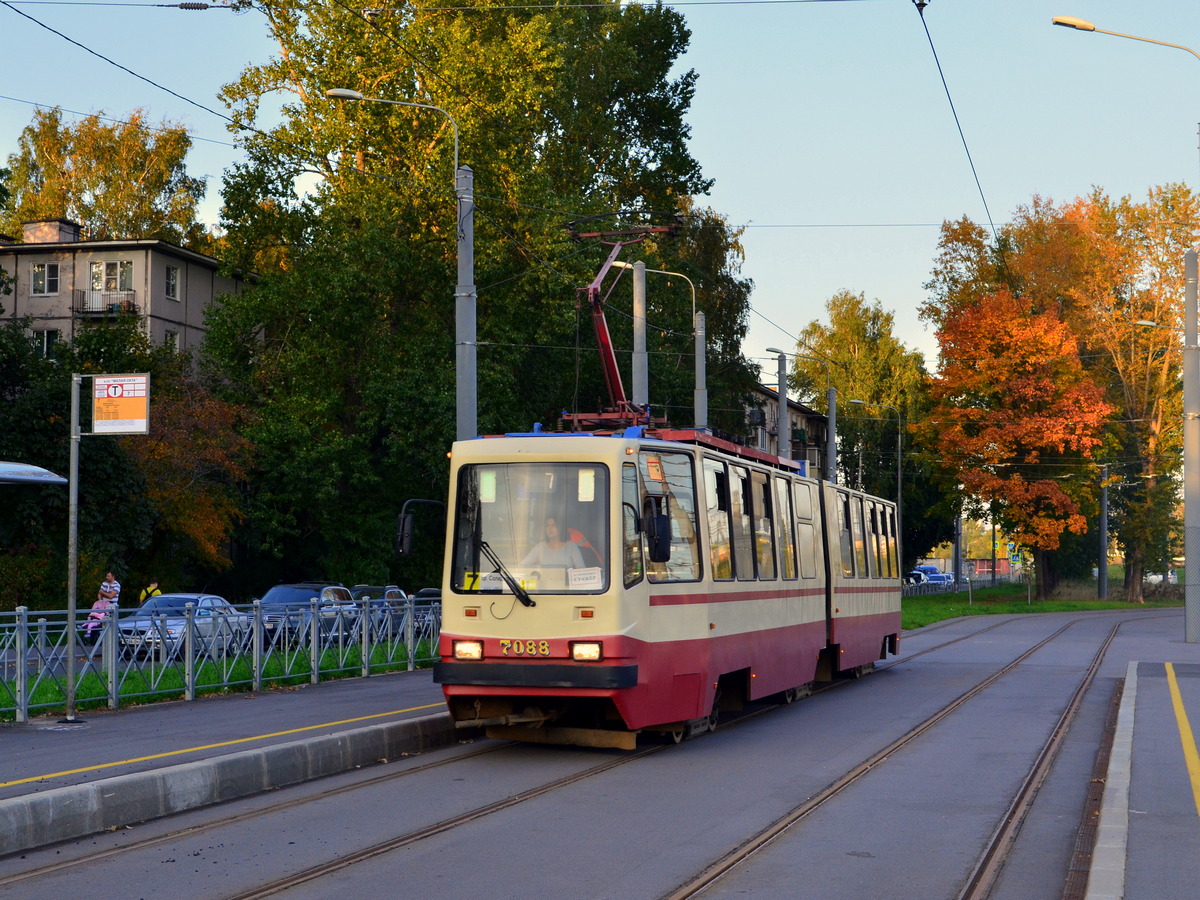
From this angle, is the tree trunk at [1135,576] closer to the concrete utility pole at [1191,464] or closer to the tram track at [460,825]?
the concrete utility pole at [1191,464]

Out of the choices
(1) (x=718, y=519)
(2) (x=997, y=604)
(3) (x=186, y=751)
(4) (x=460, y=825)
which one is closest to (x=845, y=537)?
(1) (x=718, y=519)

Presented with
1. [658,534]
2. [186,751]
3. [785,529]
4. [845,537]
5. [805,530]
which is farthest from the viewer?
[845,537]

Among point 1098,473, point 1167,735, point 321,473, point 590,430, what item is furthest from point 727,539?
point 1098,473

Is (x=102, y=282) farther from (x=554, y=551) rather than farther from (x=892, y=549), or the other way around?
(x=554, y=551)

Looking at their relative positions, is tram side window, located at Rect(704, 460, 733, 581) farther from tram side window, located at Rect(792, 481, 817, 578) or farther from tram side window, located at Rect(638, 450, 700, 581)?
tram side window, located at Rect(792, 481, 817, 578)

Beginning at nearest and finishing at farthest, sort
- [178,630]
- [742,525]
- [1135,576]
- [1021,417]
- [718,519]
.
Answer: [718,519], [742,525], [178,630], [1021,417], [1135,576]

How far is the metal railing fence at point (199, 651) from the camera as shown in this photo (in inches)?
574

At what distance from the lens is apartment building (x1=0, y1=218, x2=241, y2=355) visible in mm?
48312

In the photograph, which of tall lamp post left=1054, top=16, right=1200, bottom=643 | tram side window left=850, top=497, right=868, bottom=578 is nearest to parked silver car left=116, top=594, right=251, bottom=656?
tram side window left=850, top=497, right=868, bottom=578

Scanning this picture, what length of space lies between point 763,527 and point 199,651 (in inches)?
272

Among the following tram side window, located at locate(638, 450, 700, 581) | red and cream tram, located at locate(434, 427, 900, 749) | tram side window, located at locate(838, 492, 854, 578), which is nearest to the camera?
red and cream tram, located at locate(434, 427, 900, 749)

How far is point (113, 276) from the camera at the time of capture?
4872 cm

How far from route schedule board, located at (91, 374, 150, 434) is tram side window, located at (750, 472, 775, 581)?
6.27 meters

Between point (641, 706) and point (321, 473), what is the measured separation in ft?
90.4
